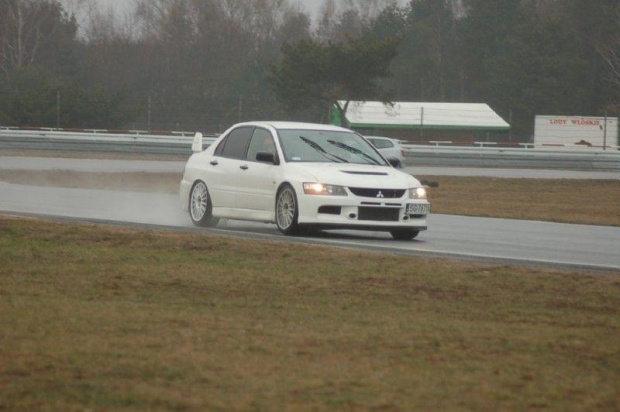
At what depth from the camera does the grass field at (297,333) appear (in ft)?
18.2

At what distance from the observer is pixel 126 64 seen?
10025cm

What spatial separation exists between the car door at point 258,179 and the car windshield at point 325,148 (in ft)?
0.68

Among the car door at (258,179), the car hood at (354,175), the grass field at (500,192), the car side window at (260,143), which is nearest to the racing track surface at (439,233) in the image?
the car door at (258,179)

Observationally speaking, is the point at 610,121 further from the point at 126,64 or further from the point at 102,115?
the point at 126,64

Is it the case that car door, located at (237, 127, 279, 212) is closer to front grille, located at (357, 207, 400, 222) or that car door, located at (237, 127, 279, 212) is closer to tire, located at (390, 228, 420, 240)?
front grille, located at (357, 207, 400, 222)

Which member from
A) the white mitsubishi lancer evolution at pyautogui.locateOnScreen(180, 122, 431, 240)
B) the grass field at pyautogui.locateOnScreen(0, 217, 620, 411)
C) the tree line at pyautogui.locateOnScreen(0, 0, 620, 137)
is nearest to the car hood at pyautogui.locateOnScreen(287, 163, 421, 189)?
the white mitsubishi lancer evolution at pyautogui.locateOnScreen(180, 122, 431, 240)

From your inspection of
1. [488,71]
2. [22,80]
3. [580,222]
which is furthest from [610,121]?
[580,222]

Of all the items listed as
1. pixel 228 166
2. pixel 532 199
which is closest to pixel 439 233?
pixel 228 166

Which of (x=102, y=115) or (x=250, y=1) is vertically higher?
(x=250, y=1)

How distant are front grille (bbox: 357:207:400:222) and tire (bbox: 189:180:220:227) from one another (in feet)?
7.99

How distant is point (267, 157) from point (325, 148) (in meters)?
0.74

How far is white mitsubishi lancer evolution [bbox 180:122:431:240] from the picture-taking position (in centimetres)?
1443

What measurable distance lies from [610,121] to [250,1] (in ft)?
169

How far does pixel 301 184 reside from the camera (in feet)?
47.5
